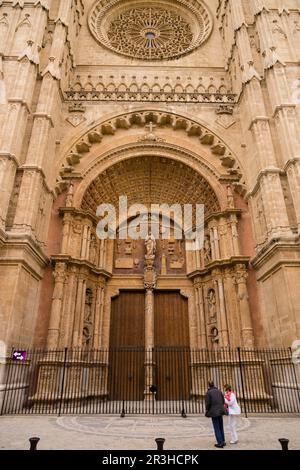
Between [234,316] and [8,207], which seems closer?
[8,207]

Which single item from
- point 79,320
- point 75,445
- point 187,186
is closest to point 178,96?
point 187,186

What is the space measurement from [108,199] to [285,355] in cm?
948

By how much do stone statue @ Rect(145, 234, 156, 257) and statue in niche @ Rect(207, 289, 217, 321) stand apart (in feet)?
9.76

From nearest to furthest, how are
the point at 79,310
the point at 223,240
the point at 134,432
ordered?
1. the point at 134,432
2. the point at 79,310
3. the point at 223,240

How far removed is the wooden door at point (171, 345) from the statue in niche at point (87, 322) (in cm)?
262

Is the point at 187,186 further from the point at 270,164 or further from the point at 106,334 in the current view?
the point at 106,334

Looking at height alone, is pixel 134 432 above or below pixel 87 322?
below

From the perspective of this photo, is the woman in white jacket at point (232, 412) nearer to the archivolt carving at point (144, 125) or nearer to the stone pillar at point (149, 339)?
the stone pillar at point (149, 339)

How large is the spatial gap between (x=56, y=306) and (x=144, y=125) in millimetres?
8974

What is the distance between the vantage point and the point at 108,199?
48.0 ft

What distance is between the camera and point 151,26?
2016 cm

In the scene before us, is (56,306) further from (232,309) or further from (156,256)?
(232,309)

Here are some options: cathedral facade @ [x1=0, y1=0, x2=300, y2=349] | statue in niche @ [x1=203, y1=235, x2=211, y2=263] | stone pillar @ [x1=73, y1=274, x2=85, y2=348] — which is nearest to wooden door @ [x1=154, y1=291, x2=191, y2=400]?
cathedral facade @ [x1=0, y1=0, x2=300, y2=349]

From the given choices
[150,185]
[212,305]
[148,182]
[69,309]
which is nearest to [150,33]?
[148,182]
